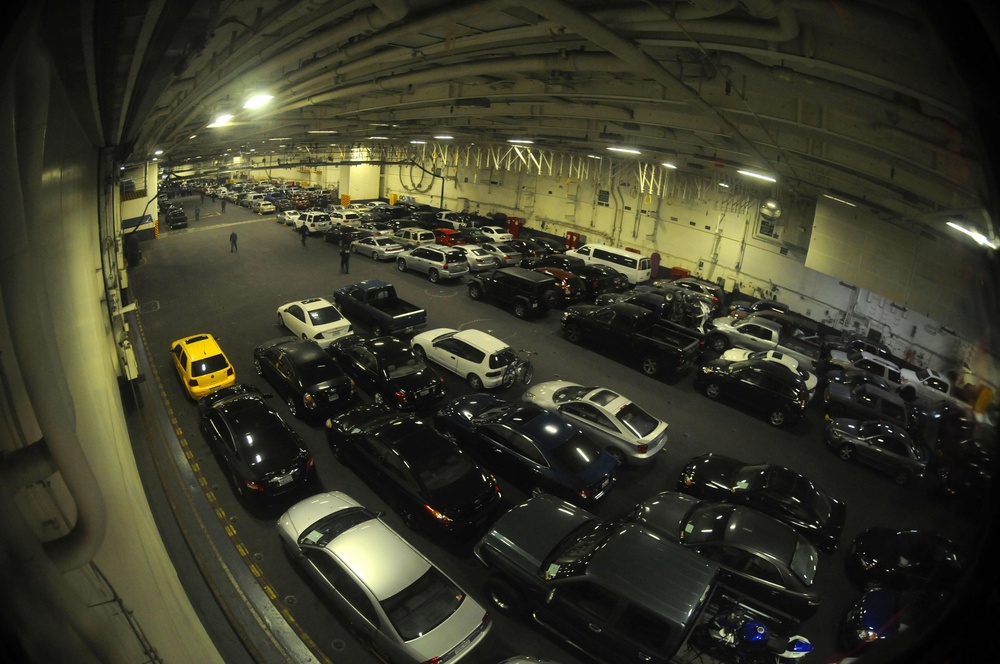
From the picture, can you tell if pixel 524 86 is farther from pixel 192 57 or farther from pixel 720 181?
pixel 720 181

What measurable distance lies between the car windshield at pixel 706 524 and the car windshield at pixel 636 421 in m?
2.01

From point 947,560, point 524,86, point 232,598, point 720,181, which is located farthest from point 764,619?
point 720,181

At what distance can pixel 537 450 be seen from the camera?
27.0 ft

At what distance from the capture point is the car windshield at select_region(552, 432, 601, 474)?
812 cm

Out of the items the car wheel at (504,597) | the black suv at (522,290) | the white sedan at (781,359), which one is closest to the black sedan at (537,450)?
the car wheel at (504,597)

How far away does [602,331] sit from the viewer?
544 inches

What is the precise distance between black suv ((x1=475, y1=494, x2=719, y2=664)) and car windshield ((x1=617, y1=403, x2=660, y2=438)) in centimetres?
275

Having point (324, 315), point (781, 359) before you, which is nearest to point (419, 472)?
point (324, 315)

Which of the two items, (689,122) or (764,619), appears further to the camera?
(689,122)

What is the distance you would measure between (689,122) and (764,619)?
857 cm

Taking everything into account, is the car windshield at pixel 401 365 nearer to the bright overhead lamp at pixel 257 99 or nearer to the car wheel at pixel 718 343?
the bright overhead lamp at pixel 257 99

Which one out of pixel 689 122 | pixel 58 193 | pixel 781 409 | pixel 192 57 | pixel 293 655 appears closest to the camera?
pixel 58 193

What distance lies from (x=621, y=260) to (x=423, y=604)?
17.6 metres

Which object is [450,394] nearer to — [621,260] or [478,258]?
[478,258]
